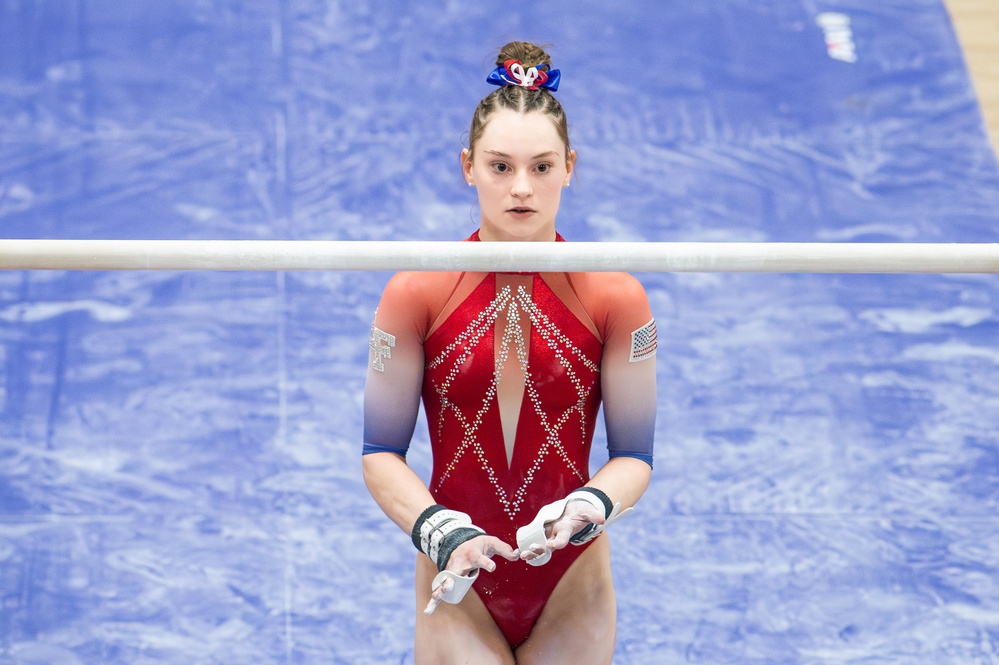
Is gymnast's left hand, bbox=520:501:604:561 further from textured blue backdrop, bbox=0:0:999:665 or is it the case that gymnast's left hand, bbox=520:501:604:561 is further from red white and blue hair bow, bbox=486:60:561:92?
textured blue backdrop, bbox=0:0:999:665

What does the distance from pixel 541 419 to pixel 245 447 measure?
7.10 ft

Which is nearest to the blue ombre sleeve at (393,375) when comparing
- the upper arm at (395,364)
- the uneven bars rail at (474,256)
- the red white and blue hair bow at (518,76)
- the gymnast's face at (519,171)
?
the upper arm at (395,364)

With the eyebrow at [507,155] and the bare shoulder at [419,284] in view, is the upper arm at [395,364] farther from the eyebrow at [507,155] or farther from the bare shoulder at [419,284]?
the eyebrow at [507,155]

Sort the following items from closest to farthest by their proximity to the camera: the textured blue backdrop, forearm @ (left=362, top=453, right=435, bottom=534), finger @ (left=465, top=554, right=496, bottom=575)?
finger @ (left=465, top=554, right=496, bottom=575)
forearm @ (left=362, top=453, right=435, bottom=534)
the textured blue backdrop

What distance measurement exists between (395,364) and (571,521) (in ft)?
1.60

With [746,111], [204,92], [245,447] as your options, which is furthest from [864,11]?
[245,447]

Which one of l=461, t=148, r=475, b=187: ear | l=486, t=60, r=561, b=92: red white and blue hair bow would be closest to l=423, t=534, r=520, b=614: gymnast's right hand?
l=461, t=148, r=475, b=187: ear

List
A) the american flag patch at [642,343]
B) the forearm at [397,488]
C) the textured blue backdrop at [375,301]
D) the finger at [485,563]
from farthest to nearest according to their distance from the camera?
the textured blue backdrop at [375,301] < the american flag patch at [642,343] < the forearm at [397,488] < the finger at [485,563]

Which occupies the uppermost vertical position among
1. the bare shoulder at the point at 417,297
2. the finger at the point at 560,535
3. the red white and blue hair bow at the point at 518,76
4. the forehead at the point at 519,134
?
the red white and blue hair bow at the point at 518,76

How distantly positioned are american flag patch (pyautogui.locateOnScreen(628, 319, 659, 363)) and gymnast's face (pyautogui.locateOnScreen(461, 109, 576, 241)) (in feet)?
0.94

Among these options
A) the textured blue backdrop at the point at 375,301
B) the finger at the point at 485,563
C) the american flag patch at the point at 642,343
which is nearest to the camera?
the finger at the point at 485,563

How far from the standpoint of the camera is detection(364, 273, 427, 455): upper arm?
255 cm

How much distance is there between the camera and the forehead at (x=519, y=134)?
2.52 m

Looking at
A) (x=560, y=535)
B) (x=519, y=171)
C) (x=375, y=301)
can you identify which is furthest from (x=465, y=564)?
(x=375, y=301)
